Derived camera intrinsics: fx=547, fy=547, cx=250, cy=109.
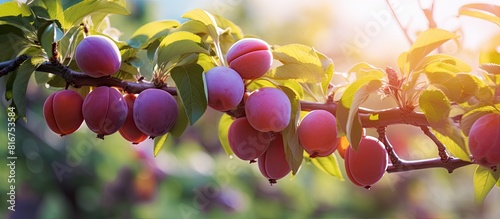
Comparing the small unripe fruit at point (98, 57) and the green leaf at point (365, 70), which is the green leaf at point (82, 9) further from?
the green leaf at point (365, 70)

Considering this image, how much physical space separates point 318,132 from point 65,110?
226 mm

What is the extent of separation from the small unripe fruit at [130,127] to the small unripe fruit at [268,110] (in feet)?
0.36

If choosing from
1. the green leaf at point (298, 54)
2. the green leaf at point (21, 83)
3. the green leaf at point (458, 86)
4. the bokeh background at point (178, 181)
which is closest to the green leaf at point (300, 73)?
the green leaf at point (298, 54)

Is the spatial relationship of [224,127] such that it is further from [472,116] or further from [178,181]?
[178,181]

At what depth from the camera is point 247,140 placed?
493 millimetres

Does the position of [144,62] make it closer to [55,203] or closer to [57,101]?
[57,101]

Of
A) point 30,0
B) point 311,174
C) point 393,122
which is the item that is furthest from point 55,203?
point 393,122

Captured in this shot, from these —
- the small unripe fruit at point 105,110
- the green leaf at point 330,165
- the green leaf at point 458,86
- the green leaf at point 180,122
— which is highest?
the green leaf at point 458,86

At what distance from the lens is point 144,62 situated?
53cm

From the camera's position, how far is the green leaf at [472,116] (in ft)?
1.35

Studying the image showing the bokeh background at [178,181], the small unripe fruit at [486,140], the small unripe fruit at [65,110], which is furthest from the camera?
the bokeh background at [178,181]

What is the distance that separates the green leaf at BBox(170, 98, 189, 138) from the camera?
1.67ft

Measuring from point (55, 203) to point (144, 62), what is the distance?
2030mm

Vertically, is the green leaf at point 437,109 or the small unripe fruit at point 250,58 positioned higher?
the green leaf at point 437,109
